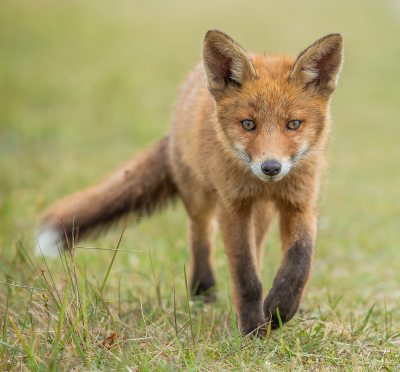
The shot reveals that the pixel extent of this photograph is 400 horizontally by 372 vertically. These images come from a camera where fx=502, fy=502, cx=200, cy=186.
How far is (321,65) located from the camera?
11.6 feet

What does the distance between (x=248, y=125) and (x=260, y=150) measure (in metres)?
0.27

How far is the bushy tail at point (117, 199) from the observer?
4816mm

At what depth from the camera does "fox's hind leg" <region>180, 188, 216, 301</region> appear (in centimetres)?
482

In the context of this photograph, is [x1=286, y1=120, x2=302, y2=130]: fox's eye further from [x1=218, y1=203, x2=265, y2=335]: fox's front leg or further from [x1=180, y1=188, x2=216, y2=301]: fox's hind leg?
[x1=180, y1=188, x2=216, y2=301]: fox's hind leg

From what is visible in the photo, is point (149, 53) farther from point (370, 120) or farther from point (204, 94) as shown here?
point (204, 94)

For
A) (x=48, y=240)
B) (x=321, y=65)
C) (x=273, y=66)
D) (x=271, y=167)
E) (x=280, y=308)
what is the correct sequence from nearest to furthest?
(x=271, y=167) < (x=280, y=308) < (x=321, y=65) < (x=273, y=66) < (x=48, y=240)

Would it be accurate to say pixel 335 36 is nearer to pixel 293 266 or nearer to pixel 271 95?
pixel 271 95

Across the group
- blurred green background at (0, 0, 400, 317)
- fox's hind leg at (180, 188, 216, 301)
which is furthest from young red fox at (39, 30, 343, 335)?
blurred green background at (0, 0, 400, 317)

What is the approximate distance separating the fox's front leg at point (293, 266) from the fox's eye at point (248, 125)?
29.5 inches

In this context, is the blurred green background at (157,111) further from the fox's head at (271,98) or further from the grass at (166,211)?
the fox's head at (271,98)

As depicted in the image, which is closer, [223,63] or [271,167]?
[271,167]

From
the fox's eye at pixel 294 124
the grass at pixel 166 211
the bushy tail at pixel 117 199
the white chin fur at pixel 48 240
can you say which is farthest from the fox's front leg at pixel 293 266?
the white chin fur at pixel 48 240

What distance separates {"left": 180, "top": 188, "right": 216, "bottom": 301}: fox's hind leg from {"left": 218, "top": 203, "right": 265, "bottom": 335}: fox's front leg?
3.15 ft

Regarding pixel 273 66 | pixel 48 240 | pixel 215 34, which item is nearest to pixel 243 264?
pixel 273 66
